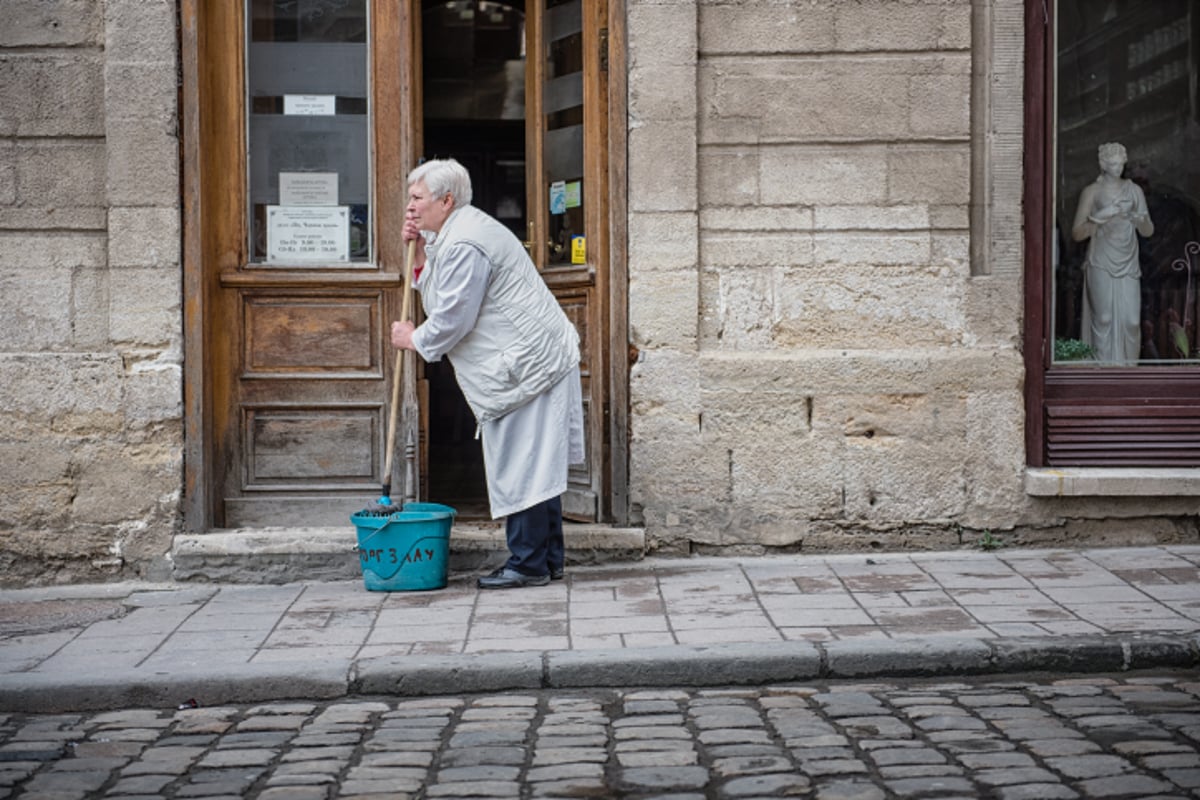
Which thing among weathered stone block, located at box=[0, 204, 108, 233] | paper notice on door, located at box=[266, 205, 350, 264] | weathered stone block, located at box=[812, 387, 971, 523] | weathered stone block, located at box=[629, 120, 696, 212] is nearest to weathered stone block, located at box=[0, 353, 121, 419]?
weathered stone block, located at box=[0, 204, 108, 233]

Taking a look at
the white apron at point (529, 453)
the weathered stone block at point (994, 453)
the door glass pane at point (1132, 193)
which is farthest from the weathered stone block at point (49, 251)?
the door glass pane at point (1132, 193)

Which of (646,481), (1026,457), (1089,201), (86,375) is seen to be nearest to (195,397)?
(86,375)

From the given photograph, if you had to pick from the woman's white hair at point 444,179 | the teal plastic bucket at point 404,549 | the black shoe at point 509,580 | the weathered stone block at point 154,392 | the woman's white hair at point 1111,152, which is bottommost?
the black shoe at point 509,580

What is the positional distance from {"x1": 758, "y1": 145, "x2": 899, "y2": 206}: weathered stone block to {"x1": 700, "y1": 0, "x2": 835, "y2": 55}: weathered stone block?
485 millimetres

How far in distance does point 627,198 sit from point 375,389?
1542 millimetres

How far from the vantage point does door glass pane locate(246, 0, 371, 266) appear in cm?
712

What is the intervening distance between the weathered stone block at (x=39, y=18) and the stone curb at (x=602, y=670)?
10.7 ft

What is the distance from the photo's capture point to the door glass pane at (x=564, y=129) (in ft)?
23.4

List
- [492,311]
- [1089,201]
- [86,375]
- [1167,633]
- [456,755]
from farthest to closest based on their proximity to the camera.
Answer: [1089,201], [86,375], [492,311], [1167,633], [456,755]

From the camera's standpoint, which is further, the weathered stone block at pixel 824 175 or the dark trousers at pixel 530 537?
the weathered stone block at pixel 824 175

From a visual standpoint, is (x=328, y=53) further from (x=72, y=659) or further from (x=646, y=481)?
(x=72, y=659)

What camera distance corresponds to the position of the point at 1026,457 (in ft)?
23.0

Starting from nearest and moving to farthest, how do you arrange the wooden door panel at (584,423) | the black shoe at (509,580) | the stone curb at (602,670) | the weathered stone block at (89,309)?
the stone curb at (602,670), the black shoe at (509,580), the weathered stone block at (89,309), the wooden door panel at (584,423)

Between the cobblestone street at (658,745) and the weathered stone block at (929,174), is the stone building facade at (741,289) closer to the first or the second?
the weathered stone block at (929,174)
